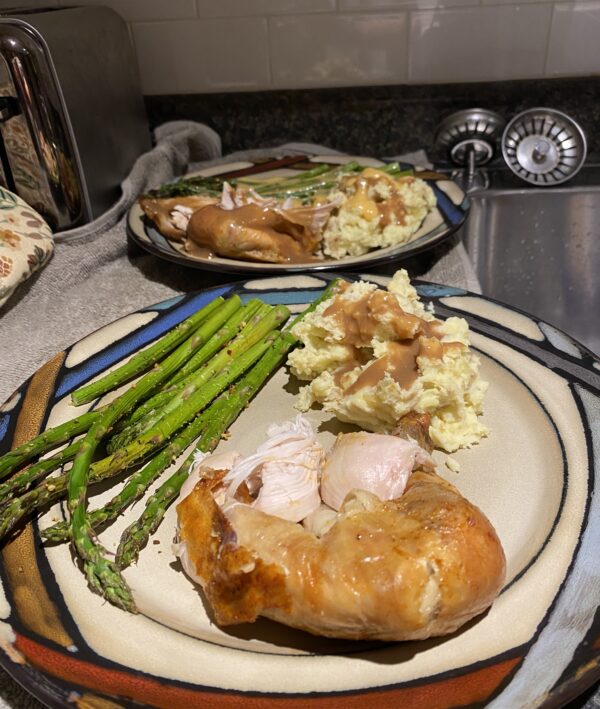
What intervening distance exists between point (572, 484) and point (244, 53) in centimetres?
278

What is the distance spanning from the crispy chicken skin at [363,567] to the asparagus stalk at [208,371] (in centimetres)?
44

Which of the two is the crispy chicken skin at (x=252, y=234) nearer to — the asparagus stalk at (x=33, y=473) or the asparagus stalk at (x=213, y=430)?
the asparagus stalk at (x=213, y=430)

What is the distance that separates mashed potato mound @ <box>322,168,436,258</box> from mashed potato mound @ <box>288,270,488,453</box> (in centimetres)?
72

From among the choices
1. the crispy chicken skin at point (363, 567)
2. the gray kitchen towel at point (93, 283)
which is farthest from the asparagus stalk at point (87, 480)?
the gray kitchen towel at point (93, 283)

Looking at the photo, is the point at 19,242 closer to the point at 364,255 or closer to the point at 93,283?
the point at 93,283

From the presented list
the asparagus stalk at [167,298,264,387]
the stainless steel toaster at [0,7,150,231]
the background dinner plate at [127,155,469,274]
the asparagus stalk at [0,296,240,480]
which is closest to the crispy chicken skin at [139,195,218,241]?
the background dinner plate at [127,155,469,274]

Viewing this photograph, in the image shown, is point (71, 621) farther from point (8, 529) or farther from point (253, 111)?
point (253, 111)

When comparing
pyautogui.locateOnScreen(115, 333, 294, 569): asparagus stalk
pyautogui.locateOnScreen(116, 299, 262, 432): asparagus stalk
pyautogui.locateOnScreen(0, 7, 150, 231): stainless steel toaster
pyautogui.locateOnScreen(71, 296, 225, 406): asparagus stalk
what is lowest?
pyautogui.locateOnScreen(115, 333, 294, 569): asparagus stalk

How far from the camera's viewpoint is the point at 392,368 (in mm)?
1681

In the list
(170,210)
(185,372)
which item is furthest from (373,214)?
(185,372)

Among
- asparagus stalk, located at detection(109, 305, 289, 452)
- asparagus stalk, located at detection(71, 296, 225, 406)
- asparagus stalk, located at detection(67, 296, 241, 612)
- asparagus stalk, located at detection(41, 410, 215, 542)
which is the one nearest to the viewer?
asparagus stalk, located at detection(67, 296, 241, 612)

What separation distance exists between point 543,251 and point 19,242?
226 centimetres

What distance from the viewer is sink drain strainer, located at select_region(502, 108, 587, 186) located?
311cm

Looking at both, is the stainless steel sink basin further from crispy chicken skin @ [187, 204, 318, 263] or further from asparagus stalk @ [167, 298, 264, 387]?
asparagus stalk @ [167, 298, 264, 387]
